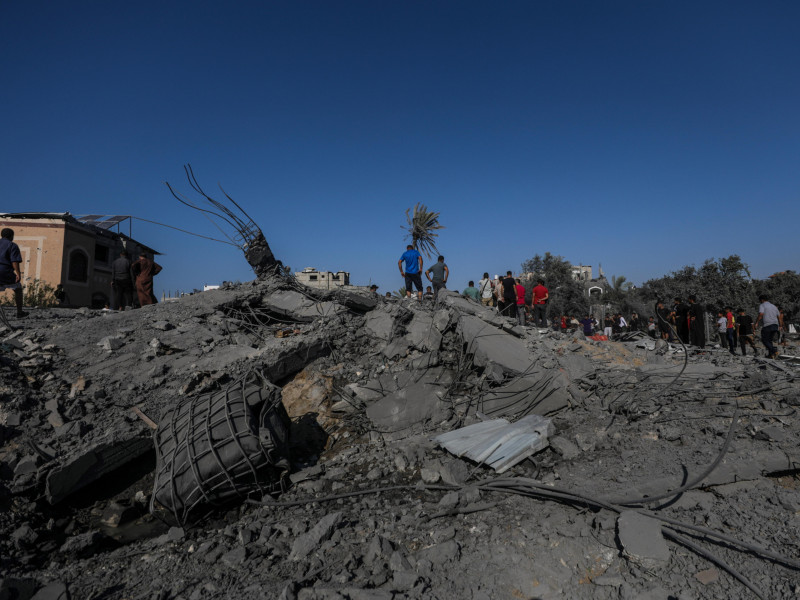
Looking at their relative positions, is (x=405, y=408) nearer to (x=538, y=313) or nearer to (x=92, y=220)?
(x=538, y=313)

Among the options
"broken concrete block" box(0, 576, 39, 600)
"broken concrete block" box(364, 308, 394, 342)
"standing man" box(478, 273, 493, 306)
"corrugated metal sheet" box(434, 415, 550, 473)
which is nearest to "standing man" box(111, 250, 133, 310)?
"broken concrete block" box(364, 308, 394, 342)

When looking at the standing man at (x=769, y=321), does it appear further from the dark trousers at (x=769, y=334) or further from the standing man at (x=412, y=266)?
the standing man at (x=412, y=266)

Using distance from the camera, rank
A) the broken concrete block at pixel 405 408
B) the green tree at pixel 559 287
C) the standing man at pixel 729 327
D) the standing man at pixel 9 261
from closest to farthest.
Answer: the broken concrete block at pixel 405 408 → the standing man at pixel 9 261 → the standing man at pixel 729 327 → the green tree at pixel 559 287

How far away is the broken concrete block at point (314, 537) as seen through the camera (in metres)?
2.66

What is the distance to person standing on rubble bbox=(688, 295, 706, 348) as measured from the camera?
8.71 meters

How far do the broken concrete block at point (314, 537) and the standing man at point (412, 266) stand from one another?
6407 mm

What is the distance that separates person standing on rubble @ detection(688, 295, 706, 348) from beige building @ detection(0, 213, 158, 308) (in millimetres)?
22043

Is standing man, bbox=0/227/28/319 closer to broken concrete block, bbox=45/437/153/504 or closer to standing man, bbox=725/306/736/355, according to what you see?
broken concrete block, bbox=45/437/153/504

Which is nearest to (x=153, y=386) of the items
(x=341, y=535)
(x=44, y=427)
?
(x=44, y=427)

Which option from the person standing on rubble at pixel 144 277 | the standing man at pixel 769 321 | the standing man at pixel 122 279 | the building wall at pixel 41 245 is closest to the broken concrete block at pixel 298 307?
the person standing on rubble at pixel 144 277

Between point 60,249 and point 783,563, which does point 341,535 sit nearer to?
point 783,563

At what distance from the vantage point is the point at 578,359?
5.54 meters

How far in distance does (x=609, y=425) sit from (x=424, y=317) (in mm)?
3242

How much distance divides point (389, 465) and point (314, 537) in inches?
53.4
